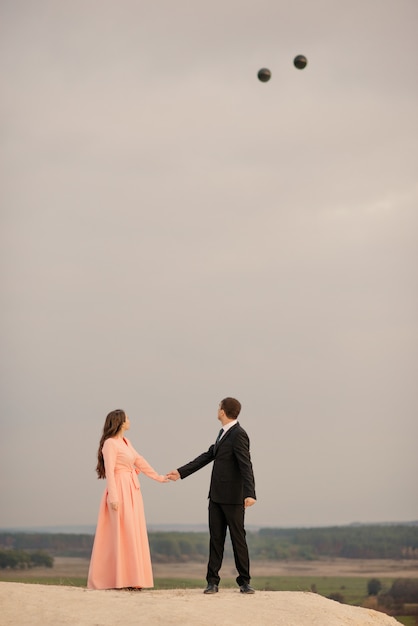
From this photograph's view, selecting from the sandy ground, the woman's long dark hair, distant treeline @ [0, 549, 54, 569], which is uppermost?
distant treeline @ [0, 549, 54, 569]

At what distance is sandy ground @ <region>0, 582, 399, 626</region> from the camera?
10.8 m

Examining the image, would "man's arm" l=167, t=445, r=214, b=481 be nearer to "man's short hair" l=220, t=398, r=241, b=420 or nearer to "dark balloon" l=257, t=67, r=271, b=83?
"man's short hair" l=220, t=398, r=241, b=420

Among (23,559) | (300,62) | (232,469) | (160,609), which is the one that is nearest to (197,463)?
(232,469)

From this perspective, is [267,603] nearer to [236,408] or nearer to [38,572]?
[236,408]

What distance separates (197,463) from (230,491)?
3.72ft

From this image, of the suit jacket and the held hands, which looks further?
the held hands

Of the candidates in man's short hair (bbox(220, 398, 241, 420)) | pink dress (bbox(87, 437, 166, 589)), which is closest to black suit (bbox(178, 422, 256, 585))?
man's short hair (bbox(220, 398, 241, 420))

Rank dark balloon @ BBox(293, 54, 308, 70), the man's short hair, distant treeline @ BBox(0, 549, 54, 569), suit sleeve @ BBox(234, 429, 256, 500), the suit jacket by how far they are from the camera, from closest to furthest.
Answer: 1. suit sleeve @ BBox(234, 429, 256, 500)
2. the suit jacket
3. the man's short hair
4. dark balloon @ BBox(293, 54, 308, 70)
5. distant treeline @ BBox(0, 549, 54, 569)

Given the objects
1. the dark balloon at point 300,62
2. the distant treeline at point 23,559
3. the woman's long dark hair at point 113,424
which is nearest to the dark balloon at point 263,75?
the dark balloon at point 300,62

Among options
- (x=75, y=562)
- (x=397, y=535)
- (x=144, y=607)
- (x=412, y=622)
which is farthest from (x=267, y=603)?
(x=397, y=535)

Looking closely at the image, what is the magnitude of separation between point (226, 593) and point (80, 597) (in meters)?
2.16

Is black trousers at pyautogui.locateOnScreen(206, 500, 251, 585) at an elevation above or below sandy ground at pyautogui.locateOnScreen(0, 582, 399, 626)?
above

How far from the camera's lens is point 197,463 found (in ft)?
43.6

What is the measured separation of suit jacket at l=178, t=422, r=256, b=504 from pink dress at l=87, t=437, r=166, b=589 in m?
1.33
